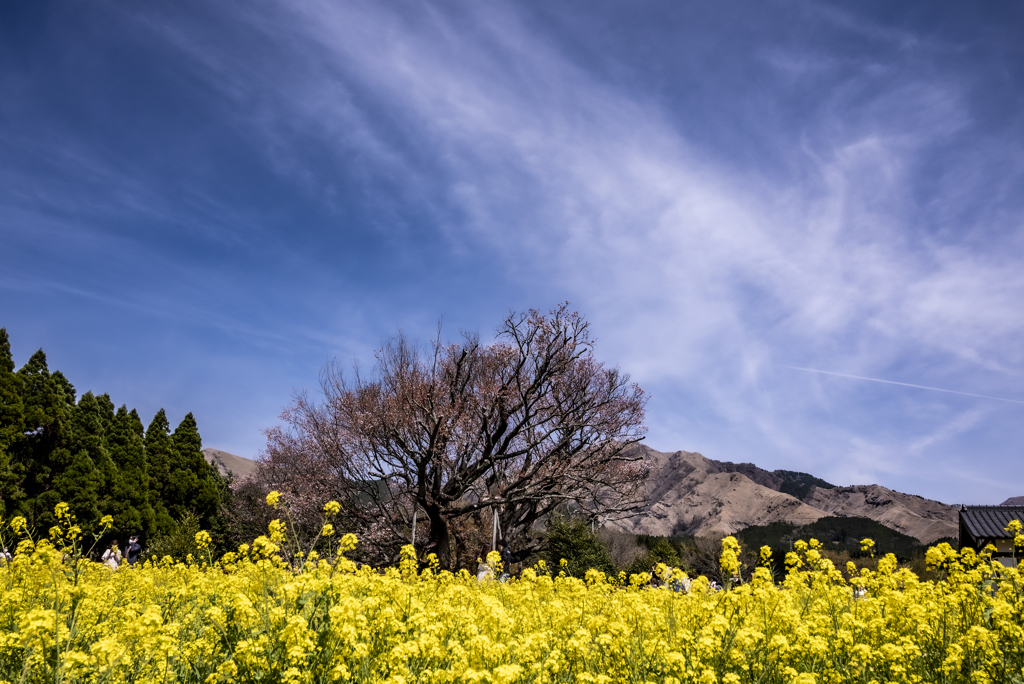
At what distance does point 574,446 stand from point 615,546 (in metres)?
7.41

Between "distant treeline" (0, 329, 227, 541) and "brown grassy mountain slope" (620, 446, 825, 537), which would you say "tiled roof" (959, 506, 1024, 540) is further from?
"brown grassy mountain slope" (620, 446, 825, 537)

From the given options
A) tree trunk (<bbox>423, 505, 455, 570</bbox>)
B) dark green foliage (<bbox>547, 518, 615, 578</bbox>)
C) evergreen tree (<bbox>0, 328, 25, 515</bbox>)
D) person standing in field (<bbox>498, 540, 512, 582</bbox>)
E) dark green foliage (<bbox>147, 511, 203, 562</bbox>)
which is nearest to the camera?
tree trunk (<bbox>423, 505, 455, 570</bbox>)

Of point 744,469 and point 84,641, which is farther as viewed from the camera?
point 744,469

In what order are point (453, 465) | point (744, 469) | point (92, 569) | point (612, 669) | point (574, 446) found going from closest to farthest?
point (612, 669) → point (92, 569) → point (453, 465) → point (574, 446) → point (744, 469)

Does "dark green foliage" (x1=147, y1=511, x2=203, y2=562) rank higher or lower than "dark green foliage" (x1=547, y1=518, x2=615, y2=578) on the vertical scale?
lower

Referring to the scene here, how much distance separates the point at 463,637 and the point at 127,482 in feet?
84.8

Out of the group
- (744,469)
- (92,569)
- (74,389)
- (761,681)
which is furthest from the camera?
(744,469)

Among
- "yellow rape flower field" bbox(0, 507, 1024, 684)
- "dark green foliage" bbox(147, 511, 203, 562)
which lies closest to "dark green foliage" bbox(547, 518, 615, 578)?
"dark green foliage" bbox(147, 511, 203, 562)

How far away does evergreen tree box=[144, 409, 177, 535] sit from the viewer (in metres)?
25.3

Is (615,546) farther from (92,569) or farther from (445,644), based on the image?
(445,644)

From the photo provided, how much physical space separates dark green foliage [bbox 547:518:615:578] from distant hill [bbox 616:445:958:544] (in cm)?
2406

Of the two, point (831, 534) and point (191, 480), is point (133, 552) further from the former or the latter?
point (831, 534)

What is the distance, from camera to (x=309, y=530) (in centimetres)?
1944

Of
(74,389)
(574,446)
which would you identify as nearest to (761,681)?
(574,446)
